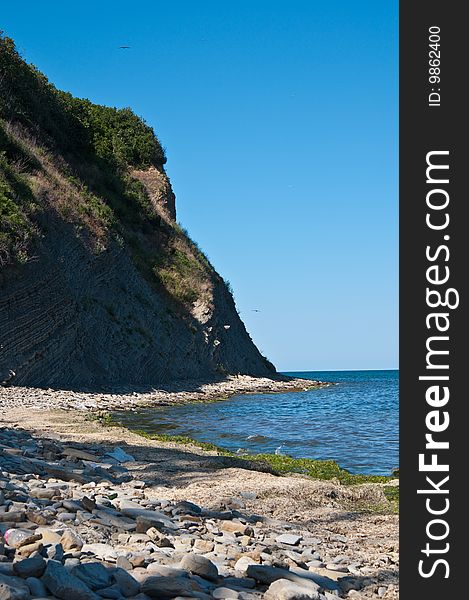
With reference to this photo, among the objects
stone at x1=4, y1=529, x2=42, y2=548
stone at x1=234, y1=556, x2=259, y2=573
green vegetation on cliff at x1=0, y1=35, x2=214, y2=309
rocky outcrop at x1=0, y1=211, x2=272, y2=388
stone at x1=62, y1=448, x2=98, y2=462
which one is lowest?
stone at x1=234, y1=556, x2=259, y2=573

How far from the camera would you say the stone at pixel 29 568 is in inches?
149

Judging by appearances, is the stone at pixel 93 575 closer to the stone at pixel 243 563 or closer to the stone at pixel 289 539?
the stone at pixel 243 563

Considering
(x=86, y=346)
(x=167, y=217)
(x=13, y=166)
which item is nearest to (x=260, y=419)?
Result: (x=86, y=346)

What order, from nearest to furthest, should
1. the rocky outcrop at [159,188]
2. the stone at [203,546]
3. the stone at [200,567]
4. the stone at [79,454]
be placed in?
the stone at [200,567] < the stone at [203,546] < the stone at [79,454] < the rocky outcrop at [159,188]

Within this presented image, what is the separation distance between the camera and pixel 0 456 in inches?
332

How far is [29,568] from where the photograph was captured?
A: 380 cm

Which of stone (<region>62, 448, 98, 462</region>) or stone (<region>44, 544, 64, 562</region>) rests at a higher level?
stone (<region>44, 544, 64, 562</region>)

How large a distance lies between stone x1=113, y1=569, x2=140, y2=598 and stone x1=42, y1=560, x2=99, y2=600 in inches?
9.4

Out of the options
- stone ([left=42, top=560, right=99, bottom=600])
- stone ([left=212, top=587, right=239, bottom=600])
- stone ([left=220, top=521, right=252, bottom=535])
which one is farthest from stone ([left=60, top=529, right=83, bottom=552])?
stone ([left=220, top=521, right=252, bottom=535])

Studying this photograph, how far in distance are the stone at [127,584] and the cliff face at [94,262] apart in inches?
763

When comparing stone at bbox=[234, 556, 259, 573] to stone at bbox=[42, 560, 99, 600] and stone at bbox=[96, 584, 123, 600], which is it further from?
stone at bbox=[42, 560, 99, 600]

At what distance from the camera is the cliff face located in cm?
2402

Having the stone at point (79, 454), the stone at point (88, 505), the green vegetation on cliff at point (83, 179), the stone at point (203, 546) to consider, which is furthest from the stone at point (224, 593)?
the green vegetation on cliff at point (83, 179)

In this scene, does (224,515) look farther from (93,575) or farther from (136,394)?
(136,394)
